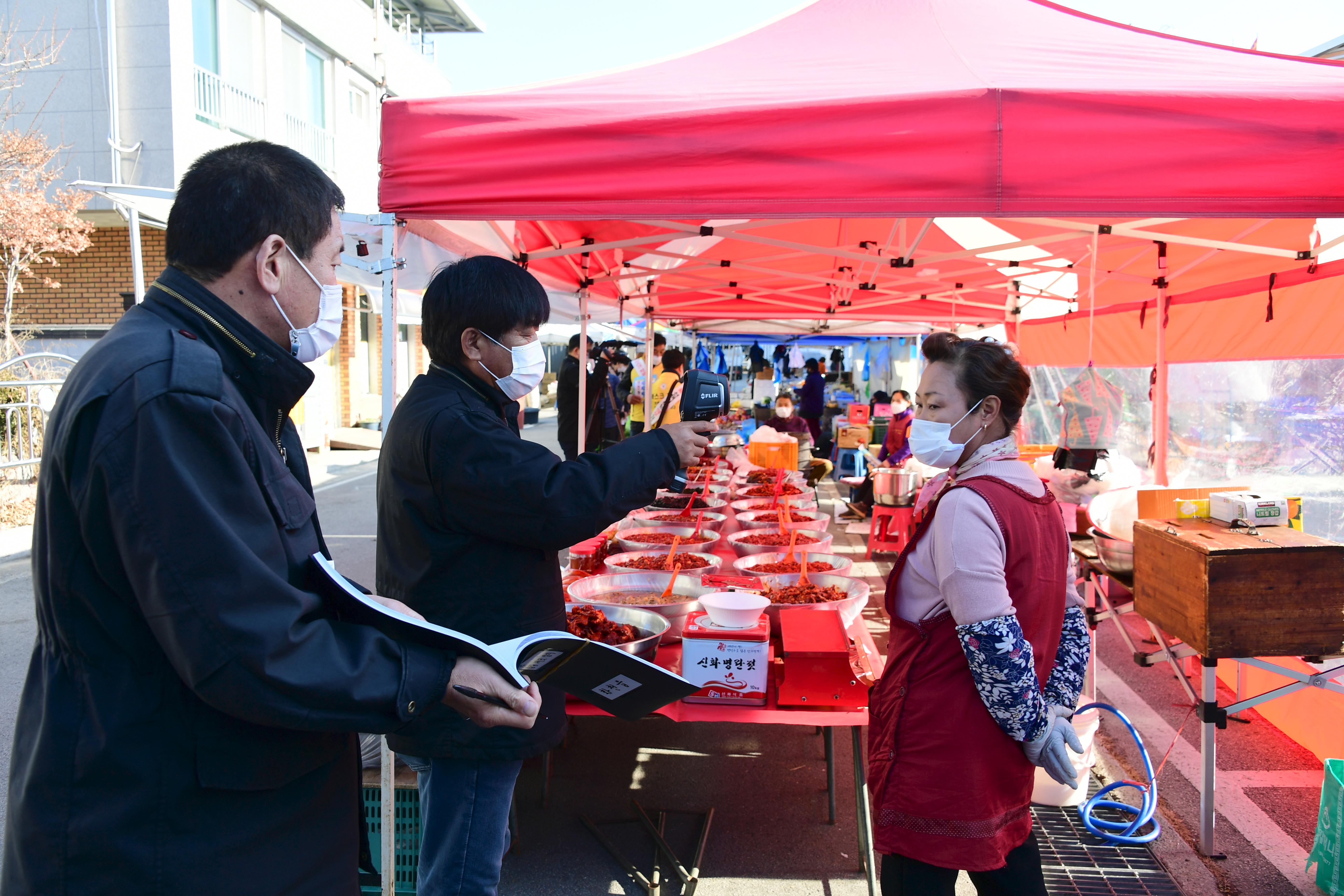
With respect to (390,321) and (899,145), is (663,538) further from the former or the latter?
(899,145)

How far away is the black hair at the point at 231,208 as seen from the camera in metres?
1.16

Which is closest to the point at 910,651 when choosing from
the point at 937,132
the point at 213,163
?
the point at 937,132

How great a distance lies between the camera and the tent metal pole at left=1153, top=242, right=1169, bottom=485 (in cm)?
466

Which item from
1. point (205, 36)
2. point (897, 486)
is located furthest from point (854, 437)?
point (205, 36)

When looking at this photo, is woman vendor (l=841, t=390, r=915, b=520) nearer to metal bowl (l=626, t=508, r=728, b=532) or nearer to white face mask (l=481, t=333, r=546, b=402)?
metal bowl (l=626, t=508, r=728, b=532)

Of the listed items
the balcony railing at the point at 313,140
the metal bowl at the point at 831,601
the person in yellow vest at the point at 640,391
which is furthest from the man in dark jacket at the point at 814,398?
the metal bowl at the point at 831,601

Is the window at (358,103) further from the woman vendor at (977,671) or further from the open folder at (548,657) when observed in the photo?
the open folder at (548,657)

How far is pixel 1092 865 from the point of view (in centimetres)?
314

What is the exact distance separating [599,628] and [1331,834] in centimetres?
261

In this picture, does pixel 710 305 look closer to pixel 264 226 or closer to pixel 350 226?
pixel 350 226

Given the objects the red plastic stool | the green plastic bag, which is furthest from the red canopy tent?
the red plastic stool

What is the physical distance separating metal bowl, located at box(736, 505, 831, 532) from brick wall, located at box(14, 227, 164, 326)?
13394 mm

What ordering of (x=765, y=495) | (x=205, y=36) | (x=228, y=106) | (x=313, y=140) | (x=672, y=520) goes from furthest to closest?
Result: (x=313, y=140), (x=228, y=106), (x=205, y=36), (x=765, y=495), (x=672, y=520)

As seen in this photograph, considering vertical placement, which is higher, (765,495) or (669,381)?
(669,381)
